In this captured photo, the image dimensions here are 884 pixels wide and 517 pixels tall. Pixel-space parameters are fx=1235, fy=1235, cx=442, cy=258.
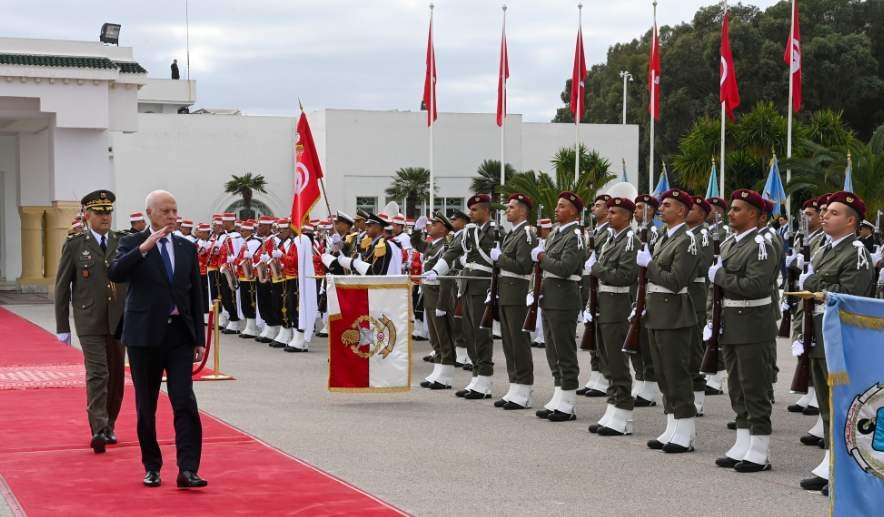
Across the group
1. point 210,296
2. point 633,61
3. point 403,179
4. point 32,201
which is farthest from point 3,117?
point 633,61

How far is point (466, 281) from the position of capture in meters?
12.5

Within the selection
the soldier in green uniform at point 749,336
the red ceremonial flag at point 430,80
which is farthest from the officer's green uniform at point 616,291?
the red ceremonial flag at point 430,80

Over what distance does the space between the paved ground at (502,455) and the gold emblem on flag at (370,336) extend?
1.71ft

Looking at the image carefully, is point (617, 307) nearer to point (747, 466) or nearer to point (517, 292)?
point (517, 292)

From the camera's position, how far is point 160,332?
772 cm

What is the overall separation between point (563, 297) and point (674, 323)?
1.97 metres

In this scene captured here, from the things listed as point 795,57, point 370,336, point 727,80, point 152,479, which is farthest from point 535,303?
point 795,57

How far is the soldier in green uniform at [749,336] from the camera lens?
849cm

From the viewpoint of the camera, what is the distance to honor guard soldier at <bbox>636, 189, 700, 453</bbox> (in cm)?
916

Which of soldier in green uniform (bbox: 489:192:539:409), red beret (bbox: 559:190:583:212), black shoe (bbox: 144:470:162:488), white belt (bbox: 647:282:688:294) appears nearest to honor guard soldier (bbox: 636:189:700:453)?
white belt (bbox: 647:282:688:294)

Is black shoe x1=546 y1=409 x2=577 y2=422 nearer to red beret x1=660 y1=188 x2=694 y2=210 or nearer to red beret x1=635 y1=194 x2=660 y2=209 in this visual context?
red beret x1=660 y1=188 x2=694 y2=210

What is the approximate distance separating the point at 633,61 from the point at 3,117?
42.9 metres

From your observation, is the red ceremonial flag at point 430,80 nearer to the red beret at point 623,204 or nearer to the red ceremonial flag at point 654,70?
the red ceremonial flag at point 654,70

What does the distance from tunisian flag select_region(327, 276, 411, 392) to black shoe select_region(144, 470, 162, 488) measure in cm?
414
